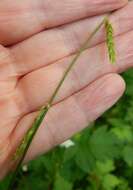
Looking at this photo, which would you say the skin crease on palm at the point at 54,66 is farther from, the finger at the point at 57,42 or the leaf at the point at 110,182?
the leaf at the point at 110,182

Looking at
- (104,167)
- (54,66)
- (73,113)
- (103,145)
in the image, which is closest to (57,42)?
(54,66)

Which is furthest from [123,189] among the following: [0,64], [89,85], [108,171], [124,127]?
[0,64]

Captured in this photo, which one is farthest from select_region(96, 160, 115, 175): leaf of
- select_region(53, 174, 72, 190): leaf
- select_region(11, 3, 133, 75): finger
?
select_region(11, 3, 133, 75): finger

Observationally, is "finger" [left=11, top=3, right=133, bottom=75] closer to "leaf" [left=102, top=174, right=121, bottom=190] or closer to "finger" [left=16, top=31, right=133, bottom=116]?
"finger" [left=16, top=31, right=133, bottom=116]

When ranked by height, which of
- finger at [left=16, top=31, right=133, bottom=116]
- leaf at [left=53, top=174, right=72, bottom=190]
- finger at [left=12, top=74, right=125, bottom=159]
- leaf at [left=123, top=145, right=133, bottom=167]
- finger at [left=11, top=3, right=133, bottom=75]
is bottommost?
leaf at [left=123, top=145, right=133, bottom=167]

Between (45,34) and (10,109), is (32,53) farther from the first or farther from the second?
(10,109)

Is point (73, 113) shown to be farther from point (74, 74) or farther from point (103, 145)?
point (103, 145)
